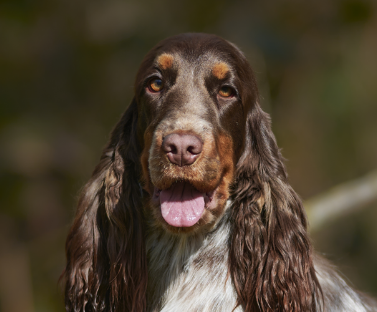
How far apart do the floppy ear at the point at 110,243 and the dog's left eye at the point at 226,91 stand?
2.58 feet

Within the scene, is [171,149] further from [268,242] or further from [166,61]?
[268,242]

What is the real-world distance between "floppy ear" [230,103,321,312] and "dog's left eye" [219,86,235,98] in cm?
45

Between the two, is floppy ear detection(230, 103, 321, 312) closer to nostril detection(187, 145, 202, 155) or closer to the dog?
the dog

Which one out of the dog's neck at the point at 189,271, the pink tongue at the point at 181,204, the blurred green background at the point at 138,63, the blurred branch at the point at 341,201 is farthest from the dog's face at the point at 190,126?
the blurred green background at the point at 138,63

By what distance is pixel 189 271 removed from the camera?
13.0 feet

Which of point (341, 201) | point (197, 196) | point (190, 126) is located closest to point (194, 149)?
point (190, 126)

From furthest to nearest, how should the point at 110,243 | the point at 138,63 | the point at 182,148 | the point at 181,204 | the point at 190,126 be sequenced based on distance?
the point at 138,63, the point at 110,243, the point at 181,204, the point at 190,126, the point at 182,148

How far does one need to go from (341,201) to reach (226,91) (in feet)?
9.14

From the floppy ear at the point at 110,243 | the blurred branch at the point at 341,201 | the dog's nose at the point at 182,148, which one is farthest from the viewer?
the blurred branch at the point at 341,201

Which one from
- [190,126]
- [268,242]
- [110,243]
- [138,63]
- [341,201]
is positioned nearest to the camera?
[190,126]

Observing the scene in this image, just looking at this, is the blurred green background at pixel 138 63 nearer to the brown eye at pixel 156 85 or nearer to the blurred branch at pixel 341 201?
the blurred branch at pixel 341 201

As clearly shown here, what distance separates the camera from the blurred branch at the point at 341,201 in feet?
19.4

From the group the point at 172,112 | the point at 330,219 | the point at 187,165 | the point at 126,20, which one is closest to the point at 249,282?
the point at 187,165

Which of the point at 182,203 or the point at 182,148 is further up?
the point at 182,148
